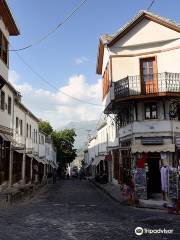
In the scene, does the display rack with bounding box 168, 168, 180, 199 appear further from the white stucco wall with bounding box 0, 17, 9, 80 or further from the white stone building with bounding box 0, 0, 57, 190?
the white stucco wall with bounding box 0, 17, 9, 80

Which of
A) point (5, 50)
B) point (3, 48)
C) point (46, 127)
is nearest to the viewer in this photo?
point (3, 48)

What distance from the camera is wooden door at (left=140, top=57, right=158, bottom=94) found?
869 inches

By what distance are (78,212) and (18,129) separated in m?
16.3

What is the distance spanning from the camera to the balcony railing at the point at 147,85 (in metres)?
21.4

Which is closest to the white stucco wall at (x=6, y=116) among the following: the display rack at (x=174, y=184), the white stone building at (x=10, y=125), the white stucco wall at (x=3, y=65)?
the white stone building at (x=10, y=125)

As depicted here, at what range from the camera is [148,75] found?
22625 millimetres

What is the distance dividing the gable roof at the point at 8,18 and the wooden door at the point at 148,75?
328 inches

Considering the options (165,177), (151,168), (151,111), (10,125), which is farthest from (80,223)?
(10,125)

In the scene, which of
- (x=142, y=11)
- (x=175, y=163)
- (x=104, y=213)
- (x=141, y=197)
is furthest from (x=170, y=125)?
(x=104, y=213)

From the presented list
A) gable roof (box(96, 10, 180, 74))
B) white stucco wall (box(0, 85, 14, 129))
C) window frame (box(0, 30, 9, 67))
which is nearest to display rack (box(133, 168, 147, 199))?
white stucco wall (box(0, 85, 14, 129))

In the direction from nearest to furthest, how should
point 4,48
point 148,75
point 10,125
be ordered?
point 4,48 < point 148,75 < point 10,125

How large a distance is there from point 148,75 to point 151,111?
2312 mm

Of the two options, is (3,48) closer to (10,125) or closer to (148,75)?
(10,125)

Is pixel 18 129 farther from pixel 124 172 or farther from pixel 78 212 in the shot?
pixel 78 212
